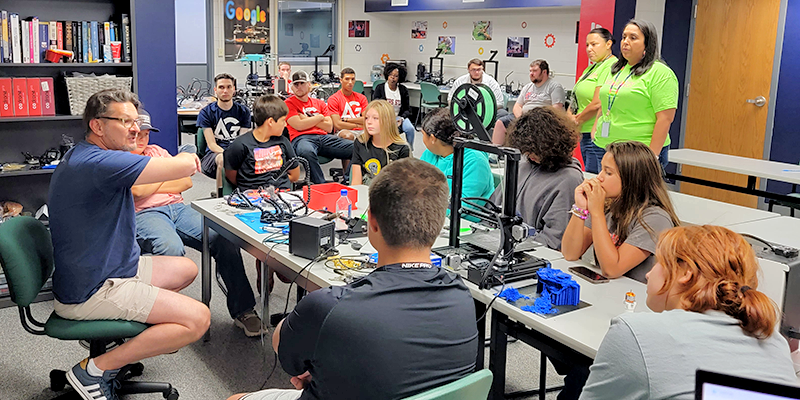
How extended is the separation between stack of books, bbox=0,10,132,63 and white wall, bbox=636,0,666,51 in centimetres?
481

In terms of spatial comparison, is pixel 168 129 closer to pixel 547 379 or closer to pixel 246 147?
pixel 246 147

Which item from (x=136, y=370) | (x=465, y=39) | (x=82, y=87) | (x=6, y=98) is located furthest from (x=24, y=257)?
(x=465, y=39)

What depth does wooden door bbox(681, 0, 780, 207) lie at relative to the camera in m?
5.94

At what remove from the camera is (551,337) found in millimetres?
Result: 1866

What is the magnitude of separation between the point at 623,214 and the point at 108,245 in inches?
71.7

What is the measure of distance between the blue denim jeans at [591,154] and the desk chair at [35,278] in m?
3.06

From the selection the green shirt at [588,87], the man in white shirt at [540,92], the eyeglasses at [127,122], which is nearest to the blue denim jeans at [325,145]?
the man in white shirt at [540,92]

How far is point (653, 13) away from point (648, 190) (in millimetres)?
4897

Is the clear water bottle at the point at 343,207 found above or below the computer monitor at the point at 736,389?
below

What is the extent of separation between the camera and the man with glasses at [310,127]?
5863mm

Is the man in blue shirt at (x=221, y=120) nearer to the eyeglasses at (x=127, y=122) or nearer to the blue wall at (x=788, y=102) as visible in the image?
the eyeglasses at (x=127, y=122)

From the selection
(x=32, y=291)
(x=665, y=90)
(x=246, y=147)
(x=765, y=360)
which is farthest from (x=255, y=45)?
(x=765, y=360)

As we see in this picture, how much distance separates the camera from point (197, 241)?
3455 mm

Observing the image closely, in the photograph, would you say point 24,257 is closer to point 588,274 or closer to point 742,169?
point 588,274
